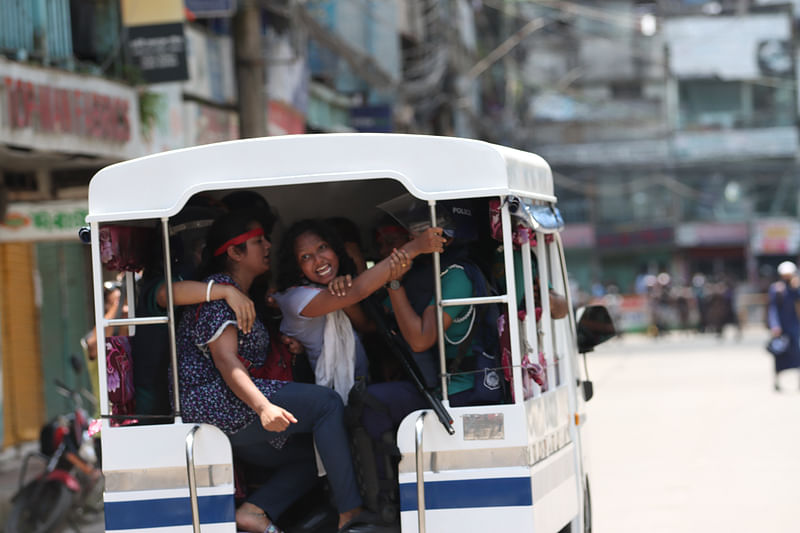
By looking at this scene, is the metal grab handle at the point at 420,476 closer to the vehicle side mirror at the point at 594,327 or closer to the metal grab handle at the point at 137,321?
the metal grab handle at the point at 137,321

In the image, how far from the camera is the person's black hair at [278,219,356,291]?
256 inches

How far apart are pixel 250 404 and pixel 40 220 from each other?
8631mm

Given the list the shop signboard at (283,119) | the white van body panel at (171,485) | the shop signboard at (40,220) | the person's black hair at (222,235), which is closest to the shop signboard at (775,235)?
the shop signboard at (283,119)

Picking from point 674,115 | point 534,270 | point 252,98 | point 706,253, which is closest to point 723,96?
point 674,115

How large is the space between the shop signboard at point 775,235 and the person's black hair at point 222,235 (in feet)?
Result: 162

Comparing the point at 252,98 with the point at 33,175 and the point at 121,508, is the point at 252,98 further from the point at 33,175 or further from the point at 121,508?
the point at 121,508

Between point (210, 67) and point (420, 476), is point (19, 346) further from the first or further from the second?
point (420, 476)

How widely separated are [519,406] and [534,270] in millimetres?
980

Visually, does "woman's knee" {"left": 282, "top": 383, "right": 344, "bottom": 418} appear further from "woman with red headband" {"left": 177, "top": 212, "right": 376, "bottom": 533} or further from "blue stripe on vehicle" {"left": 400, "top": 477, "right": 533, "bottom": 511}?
"blue stripe on vehicle" {"left": 400, "top": 477, "right": 533, "bottom": 511}

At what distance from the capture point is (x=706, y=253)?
54719 mm

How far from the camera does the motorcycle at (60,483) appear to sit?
954 cm

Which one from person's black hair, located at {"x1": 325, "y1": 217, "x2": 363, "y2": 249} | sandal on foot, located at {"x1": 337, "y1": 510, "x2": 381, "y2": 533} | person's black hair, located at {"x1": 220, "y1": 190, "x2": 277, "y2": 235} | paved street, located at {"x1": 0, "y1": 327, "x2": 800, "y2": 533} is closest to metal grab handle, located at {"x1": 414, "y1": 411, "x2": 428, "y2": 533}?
sandal on foot, located at {"x1": 337, "y1": 510, "x2": 381, "y2": 533}

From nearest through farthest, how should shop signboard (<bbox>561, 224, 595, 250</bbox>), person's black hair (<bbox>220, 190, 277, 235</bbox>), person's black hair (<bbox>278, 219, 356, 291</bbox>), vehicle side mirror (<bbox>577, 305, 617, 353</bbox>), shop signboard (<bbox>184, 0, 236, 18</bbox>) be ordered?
person's black hair (<bbox>278, 219, 356, 291</bbox>) → person's black hair (<bbox>220, 190, 277, 235</bbox>) → vehicle side mirror (<bbox>577, 305, 617, 353</bbox>) → shop signboard (<bbox>184, 0, 236, 18</bbox>) → shop signboard (<bbox>561, 224, 595, 250</bbox>)

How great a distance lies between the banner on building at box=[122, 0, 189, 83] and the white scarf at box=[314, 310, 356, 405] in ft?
31.6
